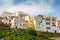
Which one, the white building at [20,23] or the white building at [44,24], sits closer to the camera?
the white building at [44,24]

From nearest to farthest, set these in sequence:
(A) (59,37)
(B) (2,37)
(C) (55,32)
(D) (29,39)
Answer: (D) (29,39)
(B) (2,37)
(A) (59,37)
(C) (55,32)

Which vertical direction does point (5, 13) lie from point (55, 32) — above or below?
above

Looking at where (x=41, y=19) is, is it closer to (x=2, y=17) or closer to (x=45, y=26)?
(x=45, y=26)

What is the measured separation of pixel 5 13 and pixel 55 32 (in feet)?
16.5

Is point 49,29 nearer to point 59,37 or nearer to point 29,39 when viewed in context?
point 59,37

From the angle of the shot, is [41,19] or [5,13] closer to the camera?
[41,19]

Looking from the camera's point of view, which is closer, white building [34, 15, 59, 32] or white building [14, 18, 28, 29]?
white building [34, 15, 59, 32]

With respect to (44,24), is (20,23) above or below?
above

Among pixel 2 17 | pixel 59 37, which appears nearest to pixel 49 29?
pixel 59 37

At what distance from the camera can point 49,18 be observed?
1587 cm

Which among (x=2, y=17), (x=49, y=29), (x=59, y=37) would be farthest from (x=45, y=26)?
(x=2, y=17)

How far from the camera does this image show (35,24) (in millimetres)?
15383

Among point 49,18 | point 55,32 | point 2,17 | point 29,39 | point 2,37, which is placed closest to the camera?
point 29,39

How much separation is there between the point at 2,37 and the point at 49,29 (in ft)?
14.3
